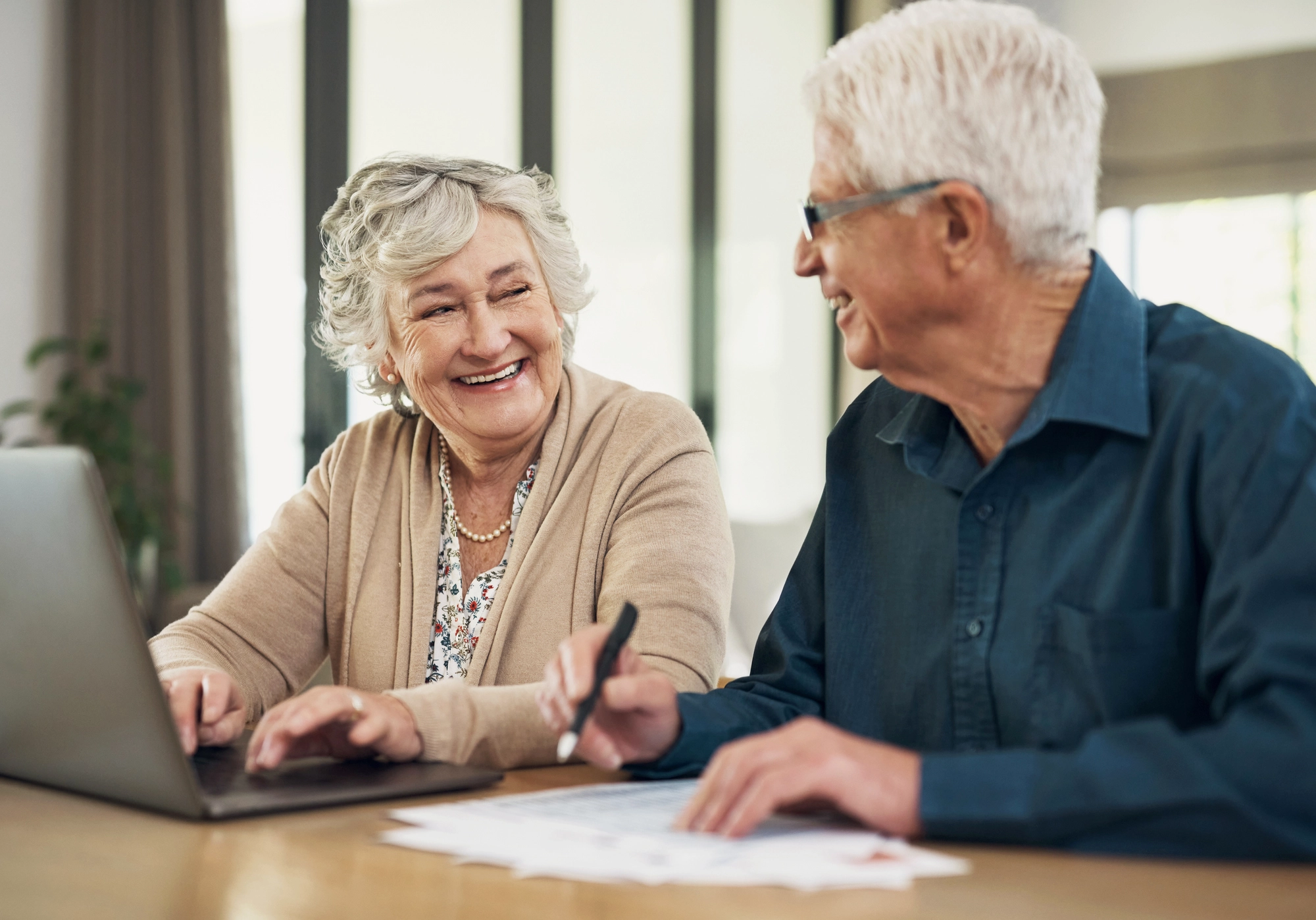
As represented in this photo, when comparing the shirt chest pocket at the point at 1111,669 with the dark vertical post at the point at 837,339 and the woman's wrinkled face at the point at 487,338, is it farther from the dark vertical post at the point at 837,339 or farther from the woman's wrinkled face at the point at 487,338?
the dark vertical post at the point at 837,339

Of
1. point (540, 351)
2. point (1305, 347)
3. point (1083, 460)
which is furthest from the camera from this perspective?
point (1305, 347)

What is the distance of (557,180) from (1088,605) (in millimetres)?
3716

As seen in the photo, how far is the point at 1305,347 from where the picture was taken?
14.4 ft

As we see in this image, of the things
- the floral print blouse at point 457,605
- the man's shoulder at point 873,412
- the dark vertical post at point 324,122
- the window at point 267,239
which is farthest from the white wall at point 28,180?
the man's shoulder at point 873,412

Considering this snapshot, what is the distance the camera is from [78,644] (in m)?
0.97

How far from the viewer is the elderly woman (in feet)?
5.22

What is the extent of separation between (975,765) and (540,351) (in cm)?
100

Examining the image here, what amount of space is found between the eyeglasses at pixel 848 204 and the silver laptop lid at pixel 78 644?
640mm

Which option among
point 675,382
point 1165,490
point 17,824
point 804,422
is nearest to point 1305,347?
point 804,422

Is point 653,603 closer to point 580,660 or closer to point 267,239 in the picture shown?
point 580,660

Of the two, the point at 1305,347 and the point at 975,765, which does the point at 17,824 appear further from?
the point at 1305,347

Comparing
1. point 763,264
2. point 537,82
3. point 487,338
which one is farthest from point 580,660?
point 763,264

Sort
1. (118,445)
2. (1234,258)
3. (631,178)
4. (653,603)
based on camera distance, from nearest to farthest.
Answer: (653,603) → (118,445) → (1234,258) → (631,178)

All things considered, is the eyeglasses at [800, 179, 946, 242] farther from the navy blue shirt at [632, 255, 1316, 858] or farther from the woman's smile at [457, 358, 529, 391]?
the woman's smile at [457, 358, 529, 391]
